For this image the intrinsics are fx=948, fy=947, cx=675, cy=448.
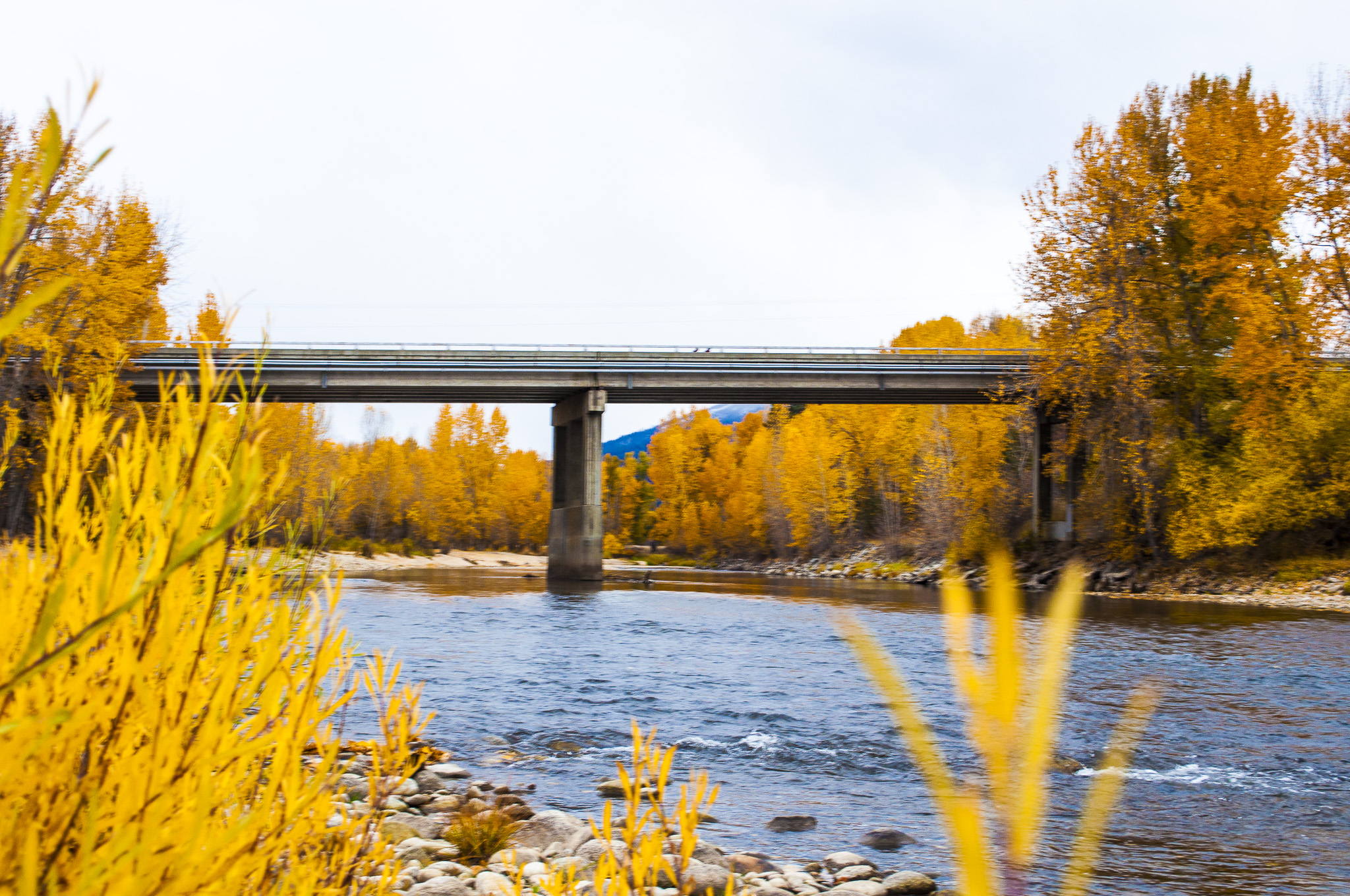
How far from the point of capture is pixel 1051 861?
6121 millimetres

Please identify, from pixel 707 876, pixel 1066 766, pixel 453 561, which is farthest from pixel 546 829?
pixel 453 561

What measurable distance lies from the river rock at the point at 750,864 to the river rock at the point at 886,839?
39.9 inches

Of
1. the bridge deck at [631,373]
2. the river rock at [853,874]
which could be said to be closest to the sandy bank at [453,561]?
the bridge deck at [631,373]

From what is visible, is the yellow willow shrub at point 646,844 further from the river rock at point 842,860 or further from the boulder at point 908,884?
the river rock at point 842,860

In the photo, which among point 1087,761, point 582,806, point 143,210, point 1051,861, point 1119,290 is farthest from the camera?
point 1119,290

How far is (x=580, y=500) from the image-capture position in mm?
40188

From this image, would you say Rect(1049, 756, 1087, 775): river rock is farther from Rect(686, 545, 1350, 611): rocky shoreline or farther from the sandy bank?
the sandy bank

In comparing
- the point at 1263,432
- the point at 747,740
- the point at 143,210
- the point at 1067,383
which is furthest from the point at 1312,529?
the point at 143,210

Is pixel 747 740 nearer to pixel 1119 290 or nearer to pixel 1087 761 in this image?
pixel 1087 761

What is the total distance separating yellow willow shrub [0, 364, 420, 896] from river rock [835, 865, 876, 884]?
4574mm

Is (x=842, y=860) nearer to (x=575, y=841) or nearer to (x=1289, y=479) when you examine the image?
(x=575, y=841)

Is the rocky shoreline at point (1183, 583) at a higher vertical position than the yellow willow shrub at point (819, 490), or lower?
lower

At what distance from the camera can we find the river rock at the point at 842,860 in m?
6.14

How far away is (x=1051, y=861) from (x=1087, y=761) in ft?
9.63
